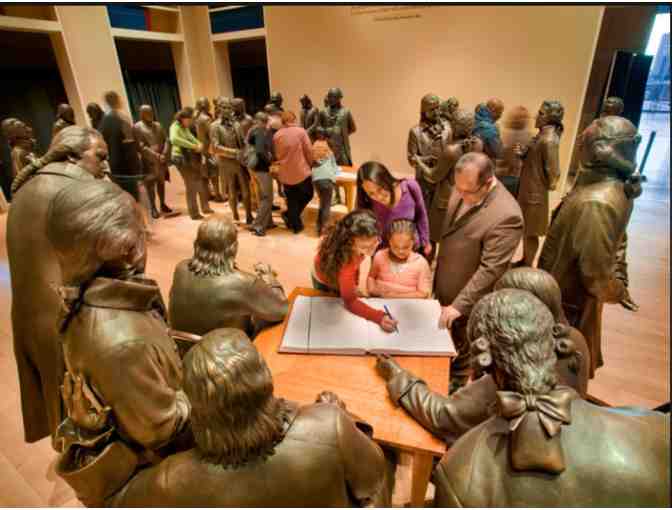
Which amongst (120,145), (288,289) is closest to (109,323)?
(288,289)

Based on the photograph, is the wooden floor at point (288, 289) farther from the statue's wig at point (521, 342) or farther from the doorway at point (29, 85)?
the doorway at point (29, 85)

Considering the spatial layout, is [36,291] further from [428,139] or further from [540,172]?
[540,172]

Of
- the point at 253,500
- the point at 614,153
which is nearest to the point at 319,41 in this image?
the point at 614,153

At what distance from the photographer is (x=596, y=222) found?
1.64m

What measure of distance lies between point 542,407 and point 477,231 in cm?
140

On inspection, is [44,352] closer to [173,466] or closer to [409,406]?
[173,466]

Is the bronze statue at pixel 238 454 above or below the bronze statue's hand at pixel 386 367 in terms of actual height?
above

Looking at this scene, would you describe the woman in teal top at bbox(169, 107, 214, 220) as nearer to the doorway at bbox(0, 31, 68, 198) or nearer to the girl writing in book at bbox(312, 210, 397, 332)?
the doorway at bbox(0, 31, 68, 198)

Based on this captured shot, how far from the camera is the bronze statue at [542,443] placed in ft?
2.33

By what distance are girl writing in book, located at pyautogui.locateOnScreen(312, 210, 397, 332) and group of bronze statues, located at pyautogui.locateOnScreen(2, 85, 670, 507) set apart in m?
0.33

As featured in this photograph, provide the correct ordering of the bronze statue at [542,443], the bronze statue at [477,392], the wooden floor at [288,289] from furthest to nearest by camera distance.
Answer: the wooden floor at [288,289] → the bronze statue at [477,392] → the bronze statue at [542,443]

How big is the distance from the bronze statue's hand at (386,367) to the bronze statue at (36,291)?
1253 millimetres

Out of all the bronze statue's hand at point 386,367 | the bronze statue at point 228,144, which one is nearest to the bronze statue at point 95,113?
the bronze statue at point 228,144

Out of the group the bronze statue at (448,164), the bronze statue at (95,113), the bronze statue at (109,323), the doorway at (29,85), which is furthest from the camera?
the doorway at (29,85)
